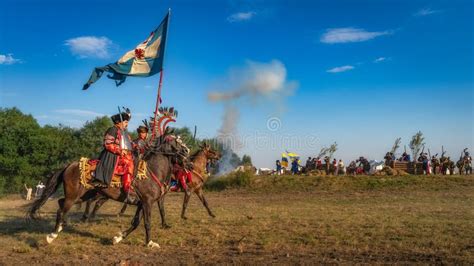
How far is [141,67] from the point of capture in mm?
13109

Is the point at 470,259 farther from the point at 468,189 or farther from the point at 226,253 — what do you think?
the point at 468,189

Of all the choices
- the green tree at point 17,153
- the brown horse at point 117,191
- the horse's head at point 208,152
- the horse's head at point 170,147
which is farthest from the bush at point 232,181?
the green tree at point 17,153

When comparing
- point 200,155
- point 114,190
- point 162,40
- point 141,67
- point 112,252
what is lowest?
point 112,252

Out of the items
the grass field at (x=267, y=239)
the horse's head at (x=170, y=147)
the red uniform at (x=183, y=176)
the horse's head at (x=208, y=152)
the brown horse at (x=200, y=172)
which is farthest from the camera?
the horse's head at (x=208, y=152)

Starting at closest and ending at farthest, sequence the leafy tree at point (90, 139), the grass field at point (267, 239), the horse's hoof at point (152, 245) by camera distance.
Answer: the grass field at point (267, 239) < the horse's hoof at point (152, 245) < the leafy tree at point (90, 139)

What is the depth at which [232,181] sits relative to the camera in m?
31.8

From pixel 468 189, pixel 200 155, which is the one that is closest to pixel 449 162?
pixel 468 189

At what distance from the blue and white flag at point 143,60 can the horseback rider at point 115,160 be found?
3.02m

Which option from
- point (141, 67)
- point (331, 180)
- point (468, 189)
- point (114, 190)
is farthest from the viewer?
point (331, 180)

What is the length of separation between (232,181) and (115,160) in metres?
22.1

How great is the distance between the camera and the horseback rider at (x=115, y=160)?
32.8 ft

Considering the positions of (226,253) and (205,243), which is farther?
(205,243)

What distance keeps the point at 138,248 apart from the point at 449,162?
1167 inches

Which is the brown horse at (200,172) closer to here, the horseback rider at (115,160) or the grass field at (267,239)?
the grass field at (267,239)
